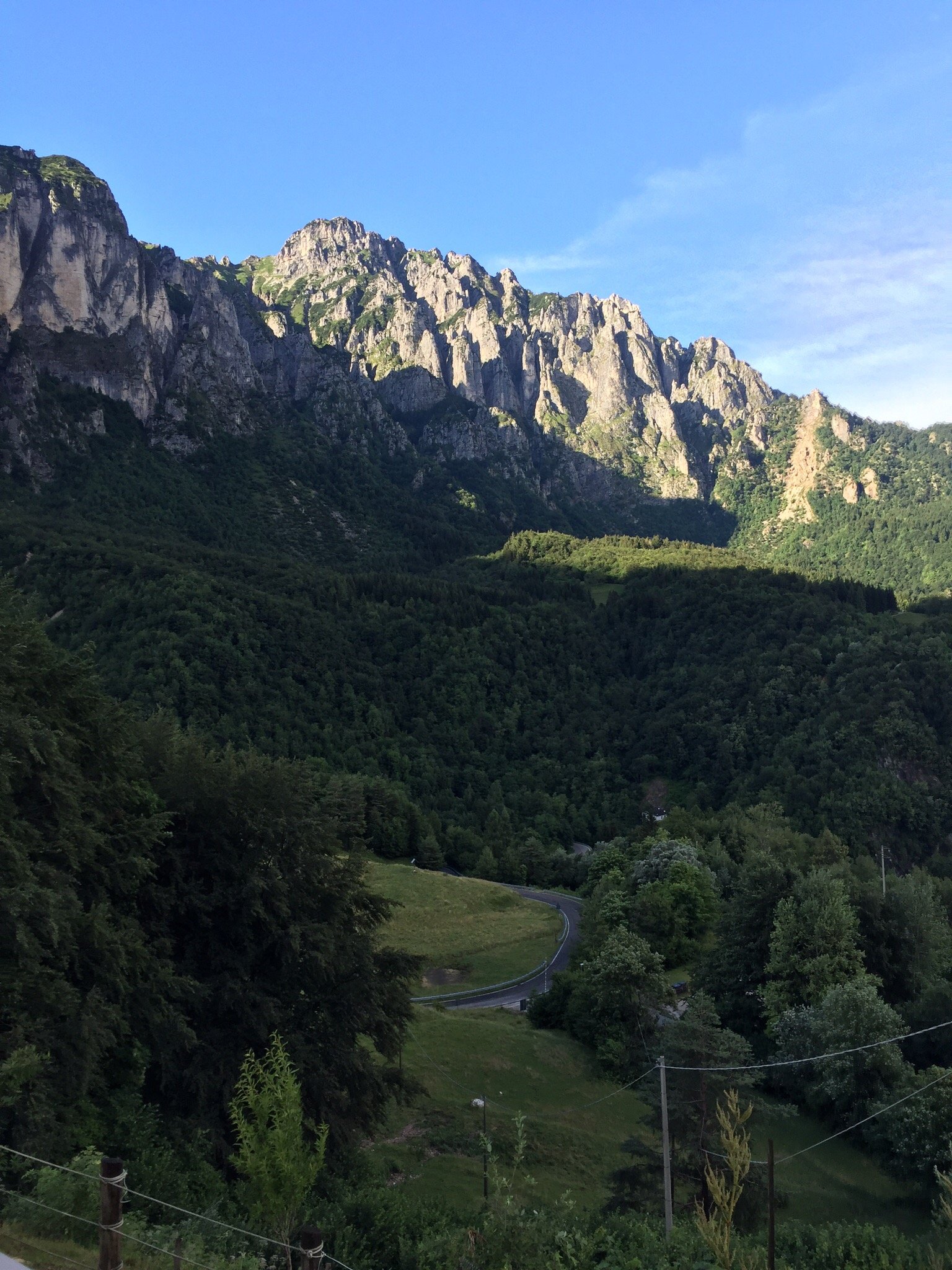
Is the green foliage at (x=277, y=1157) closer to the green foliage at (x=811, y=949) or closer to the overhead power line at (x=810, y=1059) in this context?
the overhead power line at (x=810, y=1059)

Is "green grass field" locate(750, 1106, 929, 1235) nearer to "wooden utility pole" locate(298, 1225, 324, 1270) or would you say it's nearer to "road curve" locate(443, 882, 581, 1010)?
"road curve" locate(443, 882, 581, 1010)

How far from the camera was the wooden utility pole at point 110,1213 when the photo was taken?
880 centimetres

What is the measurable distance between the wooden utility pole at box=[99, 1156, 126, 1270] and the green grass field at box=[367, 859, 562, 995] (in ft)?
130

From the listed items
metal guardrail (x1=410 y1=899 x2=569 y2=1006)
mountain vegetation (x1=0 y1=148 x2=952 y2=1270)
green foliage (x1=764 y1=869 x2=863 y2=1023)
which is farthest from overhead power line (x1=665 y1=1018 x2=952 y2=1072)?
metal guardrail (x1=410 y1=899 x2=569 y2=1006)

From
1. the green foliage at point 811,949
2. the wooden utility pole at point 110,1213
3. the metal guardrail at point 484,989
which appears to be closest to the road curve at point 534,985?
the metal guardrail at point 484,989

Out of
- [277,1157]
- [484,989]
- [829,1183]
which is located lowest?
[829,1183]

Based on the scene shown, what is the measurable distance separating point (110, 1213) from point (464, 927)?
164 ft

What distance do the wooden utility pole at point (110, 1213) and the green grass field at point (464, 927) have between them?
39.5 meters

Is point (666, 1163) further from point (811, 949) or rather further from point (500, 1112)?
point (811, 949)

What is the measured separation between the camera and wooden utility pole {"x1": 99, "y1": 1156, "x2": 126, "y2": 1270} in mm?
8797

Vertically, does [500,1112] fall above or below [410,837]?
below

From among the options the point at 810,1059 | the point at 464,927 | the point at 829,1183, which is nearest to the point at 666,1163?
the point at 810,1059

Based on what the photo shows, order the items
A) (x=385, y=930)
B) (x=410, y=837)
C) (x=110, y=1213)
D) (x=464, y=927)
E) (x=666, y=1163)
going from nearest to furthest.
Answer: (x=110, y=1213) → (x=666, y=1163) → (x=385, y=930) → (x=464, y=927) → (x=410, y=837)

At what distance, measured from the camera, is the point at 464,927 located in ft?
187
